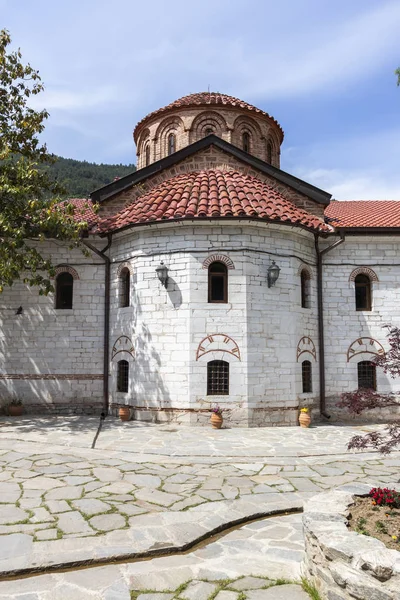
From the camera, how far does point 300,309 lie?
470 inches

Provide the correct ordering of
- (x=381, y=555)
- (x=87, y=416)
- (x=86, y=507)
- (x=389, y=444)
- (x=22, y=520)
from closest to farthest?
1. (x=381, y=555)
2. (x=389, y=444)
3. (x=22, y=520)
4. (x=86, y=507)
5. (x=87, y=416)

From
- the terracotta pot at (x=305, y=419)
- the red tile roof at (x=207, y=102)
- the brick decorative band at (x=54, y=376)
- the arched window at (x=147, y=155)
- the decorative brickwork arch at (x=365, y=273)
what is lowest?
the terracotta pot at (x=305, y=419)

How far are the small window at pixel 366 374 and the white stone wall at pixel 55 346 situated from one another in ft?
23.6

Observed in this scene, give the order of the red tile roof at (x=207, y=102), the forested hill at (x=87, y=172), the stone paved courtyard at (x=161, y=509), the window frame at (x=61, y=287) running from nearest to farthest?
the stone paved courtyard at (x=161, y=509) < the window frame at (x=61, y=287) < the red tile roof at (x=207, y=102) < the forested hill at (x=87, y=172)

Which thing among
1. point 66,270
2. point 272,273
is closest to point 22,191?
point 66,270

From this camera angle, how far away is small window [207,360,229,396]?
10.9 meters

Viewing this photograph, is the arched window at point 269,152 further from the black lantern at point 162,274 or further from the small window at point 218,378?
the small window at point 218,378

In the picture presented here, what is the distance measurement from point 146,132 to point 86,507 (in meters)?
15.4

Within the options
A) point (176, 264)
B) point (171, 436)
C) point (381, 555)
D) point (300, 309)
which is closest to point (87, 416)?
point (171, 436)

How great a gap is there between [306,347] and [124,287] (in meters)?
5.19

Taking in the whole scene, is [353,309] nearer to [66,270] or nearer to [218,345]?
[218,345]

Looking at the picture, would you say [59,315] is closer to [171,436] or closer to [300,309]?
[171,436]

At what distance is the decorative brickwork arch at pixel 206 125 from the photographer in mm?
16469

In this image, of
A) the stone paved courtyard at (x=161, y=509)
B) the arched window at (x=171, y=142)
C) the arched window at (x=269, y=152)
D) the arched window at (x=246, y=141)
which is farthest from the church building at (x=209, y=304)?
the arched window at (x=269, y=152)
